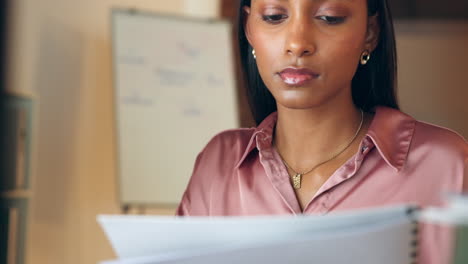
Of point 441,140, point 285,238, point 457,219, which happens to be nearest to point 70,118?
point 441,140

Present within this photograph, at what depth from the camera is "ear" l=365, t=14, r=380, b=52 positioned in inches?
40.4

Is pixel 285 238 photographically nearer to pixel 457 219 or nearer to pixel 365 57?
pixel 457 219

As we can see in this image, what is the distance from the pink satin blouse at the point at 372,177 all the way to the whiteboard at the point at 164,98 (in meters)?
1.53

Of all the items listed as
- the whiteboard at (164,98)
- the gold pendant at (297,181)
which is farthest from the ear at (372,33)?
the whiteboard at (164,98)

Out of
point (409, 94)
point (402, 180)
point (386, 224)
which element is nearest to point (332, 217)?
point (386, 224)

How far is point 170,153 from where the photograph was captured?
2.67 meters

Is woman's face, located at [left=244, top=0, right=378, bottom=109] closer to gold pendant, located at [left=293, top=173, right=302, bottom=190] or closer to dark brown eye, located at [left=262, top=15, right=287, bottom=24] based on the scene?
dark brown eye, located at [left=262, top=15, right=287, bottom=24]

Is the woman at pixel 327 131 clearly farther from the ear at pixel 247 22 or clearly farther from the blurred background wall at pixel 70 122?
the blurred background wall at pixel 70 122

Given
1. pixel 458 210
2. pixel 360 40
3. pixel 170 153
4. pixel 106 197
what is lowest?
pixel 106 197

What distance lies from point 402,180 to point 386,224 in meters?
0.27

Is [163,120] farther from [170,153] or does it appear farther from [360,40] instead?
[360,40]

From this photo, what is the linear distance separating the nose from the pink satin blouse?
A: 0.16 m

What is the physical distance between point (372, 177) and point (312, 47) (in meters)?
0.21

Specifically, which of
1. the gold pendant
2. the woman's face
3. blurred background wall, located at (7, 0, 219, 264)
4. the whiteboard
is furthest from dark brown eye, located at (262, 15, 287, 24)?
blurred background wall, located at (7, 0, 219, 264)
